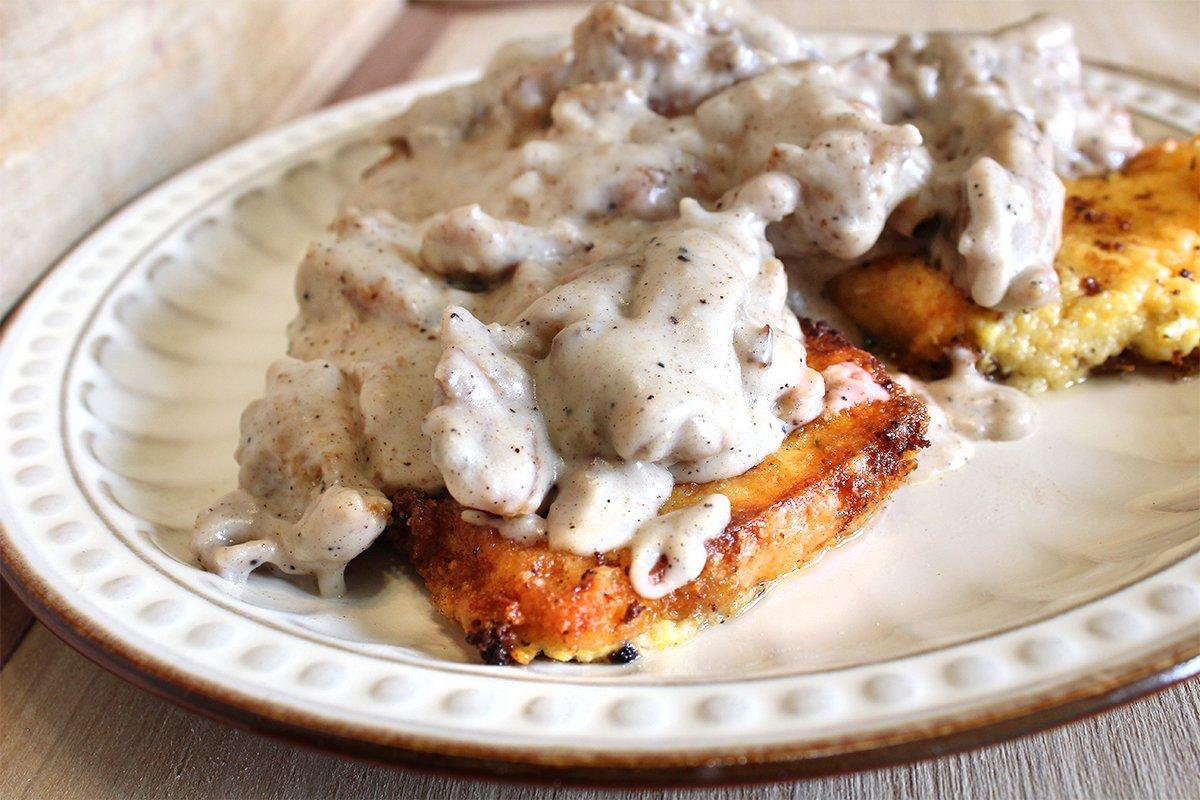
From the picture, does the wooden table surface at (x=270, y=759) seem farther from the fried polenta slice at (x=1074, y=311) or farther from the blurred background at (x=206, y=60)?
the blurred background at (x=206, y=60)

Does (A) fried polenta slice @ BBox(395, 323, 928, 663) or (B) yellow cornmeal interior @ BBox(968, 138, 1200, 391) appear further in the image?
(B) yellow cornmeal interior @ BBox(968, 138, 1200, 391)

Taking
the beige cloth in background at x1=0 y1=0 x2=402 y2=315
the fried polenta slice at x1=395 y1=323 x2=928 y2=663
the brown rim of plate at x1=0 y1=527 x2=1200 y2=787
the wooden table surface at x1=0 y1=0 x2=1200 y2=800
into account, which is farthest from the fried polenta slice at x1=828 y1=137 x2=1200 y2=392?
the beige cloth in background at x1=0 y1=0 x2=402 y2=315

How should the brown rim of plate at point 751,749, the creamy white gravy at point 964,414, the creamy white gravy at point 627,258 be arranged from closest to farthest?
the brown rim of plate at point 751,749
the creamy white gravy at point 627,258
the creamy white gravy at point 964,414

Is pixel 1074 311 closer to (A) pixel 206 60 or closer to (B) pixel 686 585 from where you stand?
(B) pixel 686 585

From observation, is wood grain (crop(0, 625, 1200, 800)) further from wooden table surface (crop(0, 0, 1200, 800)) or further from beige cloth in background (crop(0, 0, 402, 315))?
beige cloth in background (crop(0, 0, 402, 315))

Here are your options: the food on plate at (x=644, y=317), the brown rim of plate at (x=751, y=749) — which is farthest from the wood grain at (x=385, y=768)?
the food on plate at (x=644, y=317)

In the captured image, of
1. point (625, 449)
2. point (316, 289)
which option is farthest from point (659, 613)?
point (316, 289)
